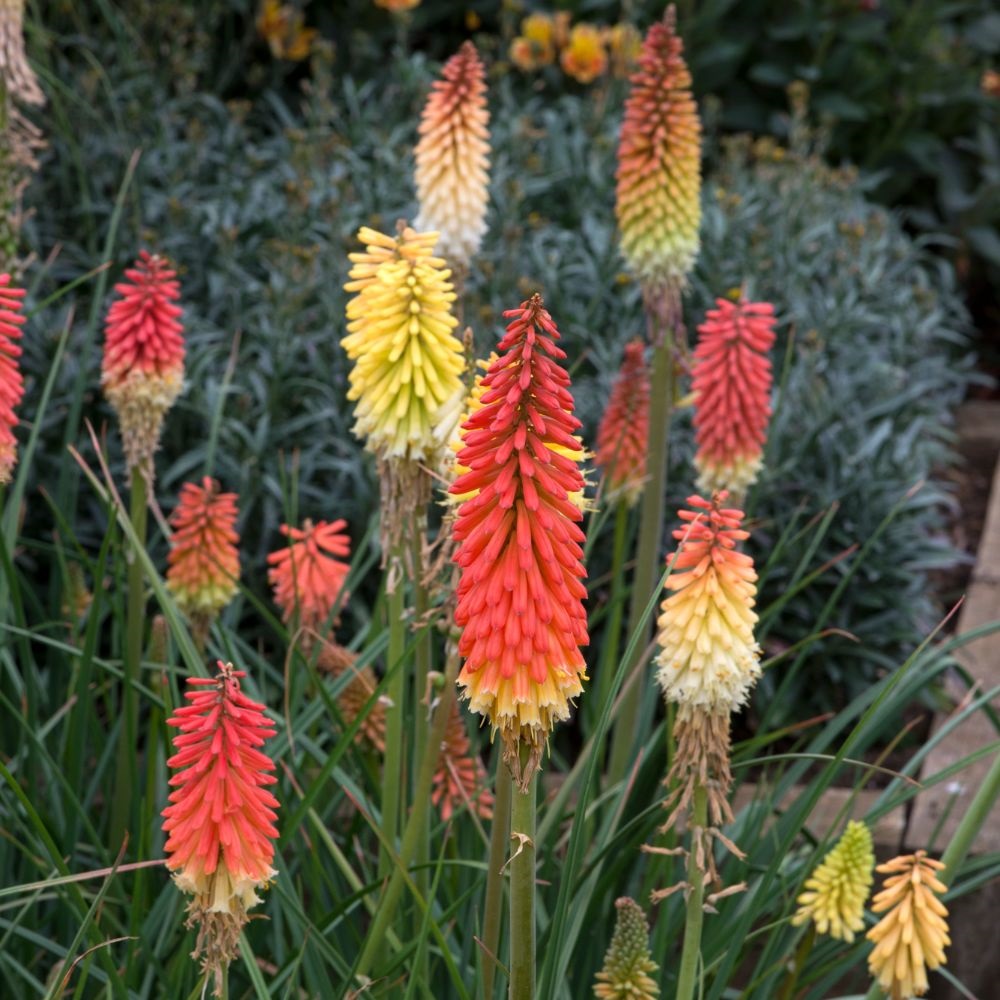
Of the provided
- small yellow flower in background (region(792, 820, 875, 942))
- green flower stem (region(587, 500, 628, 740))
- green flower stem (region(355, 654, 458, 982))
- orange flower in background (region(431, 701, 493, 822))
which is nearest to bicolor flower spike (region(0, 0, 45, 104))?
green flower stem (region(587, 500, 628, 740))

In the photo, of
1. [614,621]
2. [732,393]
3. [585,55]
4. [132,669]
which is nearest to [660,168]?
[732,393]

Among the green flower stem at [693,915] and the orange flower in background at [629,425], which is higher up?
the orange flower in background at [629,425]

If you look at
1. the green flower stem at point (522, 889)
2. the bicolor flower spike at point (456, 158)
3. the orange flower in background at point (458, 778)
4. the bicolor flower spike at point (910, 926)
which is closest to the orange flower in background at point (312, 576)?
the orange flower in background at point (458, 778)

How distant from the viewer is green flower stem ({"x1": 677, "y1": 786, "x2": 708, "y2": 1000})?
2.30m

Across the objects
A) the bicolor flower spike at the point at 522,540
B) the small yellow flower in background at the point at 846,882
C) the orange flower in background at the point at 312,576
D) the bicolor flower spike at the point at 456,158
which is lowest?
the small yellow flower in background at the point at 846,882

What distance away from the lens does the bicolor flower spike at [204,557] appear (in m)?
3.27

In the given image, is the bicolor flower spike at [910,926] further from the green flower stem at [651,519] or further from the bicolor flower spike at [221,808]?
the green flower stem at [651,519]

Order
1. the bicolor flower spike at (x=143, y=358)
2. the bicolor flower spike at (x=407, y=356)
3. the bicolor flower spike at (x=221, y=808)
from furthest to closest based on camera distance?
1. the bicolor flower spike at (x=143, y=358)
2. the bicolor flower spike at (x=407, y=356)
3. the bicolor flower spike at (x=221, y=808)

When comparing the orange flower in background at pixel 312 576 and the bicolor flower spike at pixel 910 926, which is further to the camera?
the orange flower in background at pixel 312 576

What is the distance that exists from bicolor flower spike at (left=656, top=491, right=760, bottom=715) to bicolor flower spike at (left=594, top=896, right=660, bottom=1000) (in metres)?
0.35

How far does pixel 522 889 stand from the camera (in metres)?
2.09

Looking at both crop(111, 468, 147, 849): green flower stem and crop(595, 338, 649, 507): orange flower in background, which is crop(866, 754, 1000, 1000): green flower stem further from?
crop(111, 468, 147, 849): green flower stem

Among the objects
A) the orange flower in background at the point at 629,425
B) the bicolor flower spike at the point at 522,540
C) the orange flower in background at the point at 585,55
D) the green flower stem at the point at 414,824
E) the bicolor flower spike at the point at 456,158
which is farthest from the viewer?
the orange flower in background at the point at 585,55

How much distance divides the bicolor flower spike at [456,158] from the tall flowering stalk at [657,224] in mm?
366
